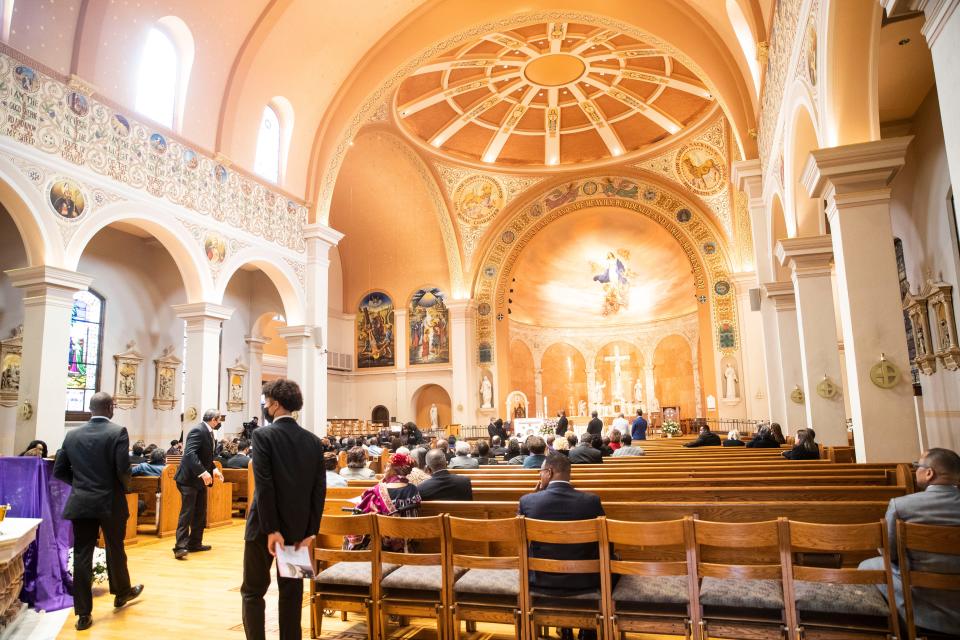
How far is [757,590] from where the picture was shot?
3.34m

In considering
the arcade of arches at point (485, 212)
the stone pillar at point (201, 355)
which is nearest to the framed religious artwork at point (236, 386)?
the arcade of arches at point (485, 212)

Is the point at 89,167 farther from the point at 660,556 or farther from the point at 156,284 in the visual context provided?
the point at 660,556

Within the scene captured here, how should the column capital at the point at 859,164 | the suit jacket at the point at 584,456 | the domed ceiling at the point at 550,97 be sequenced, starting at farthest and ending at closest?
the domed ceiling at the point at 550,97
the suit jacket at the point at 584,456
the column capital at the point at 859,164

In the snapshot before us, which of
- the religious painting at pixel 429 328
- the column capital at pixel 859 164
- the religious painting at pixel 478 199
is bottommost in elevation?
the column capital at pixel 859 164

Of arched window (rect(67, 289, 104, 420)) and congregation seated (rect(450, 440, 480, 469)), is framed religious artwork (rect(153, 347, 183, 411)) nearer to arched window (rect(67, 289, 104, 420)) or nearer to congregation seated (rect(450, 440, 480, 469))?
arched window (rect(67, 289, 104, 420))

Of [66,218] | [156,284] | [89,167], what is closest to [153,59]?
[89,167]

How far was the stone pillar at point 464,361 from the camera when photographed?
71.1 ft

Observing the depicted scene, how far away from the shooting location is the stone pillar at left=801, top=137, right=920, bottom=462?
611 centimetres

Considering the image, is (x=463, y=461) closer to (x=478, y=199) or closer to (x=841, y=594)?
(x=841, y=594)

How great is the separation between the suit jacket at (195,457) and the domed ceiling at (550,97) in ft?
38.2

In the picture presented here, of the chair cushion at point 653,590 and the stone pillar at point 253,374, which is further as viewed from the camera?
the stone pillar at point 253,374

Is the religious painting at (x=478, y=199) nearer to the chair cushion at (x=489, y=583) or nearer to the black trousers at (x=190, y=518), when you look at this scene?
the black trousers at (x=190, y=518)

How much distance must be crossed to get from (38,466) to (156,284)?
11.8 meters

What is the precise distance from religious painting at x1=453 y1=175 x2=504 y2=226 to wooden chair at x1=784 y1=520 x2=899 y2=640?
19.6m
